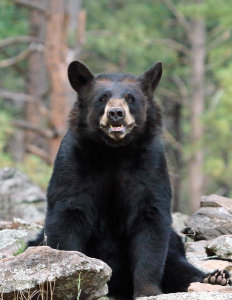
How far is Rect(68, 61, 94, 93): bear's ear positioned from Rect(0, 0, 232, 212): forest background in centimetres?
857

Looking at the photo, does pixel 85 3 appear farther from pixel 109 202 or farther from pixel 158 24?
pixel 109 202

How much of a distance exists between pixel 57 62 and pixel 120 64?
35.4 ft

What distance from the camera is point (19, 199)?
9.74m

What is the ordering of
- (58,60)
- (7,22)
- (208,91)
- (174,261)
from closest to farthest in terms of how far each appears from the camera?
(174,261) → (58,60) → (7,22) → (208,91)

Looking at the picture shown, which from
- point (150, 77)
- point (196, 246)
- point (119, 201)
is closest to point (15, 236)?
point (196, 246)

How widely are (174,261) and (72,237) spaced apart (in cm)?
A: 85

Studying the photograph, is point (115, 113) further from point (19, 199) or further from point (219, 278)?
point (19, 199)

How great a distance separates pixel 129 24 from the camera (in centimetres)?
2464

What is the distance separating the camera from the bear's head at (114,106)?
5.00 meters

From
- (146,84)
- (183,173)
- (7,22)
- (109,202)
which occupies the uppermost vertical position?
(7,22)

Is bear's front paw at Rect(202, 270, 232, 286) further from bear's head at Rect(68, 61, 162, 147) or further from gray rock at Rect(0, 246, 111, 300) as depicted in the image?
bear's head at Rect(68, 61, 162, 147)

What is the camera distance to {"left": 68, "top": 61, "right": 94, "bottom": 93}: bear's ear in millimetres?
5328

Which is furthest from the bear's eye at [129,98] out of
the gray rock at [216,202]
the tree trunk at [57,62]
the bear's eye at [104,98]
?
the tree trunk at [57,62]

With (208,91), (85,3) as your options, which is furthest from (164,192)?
(208,91)
